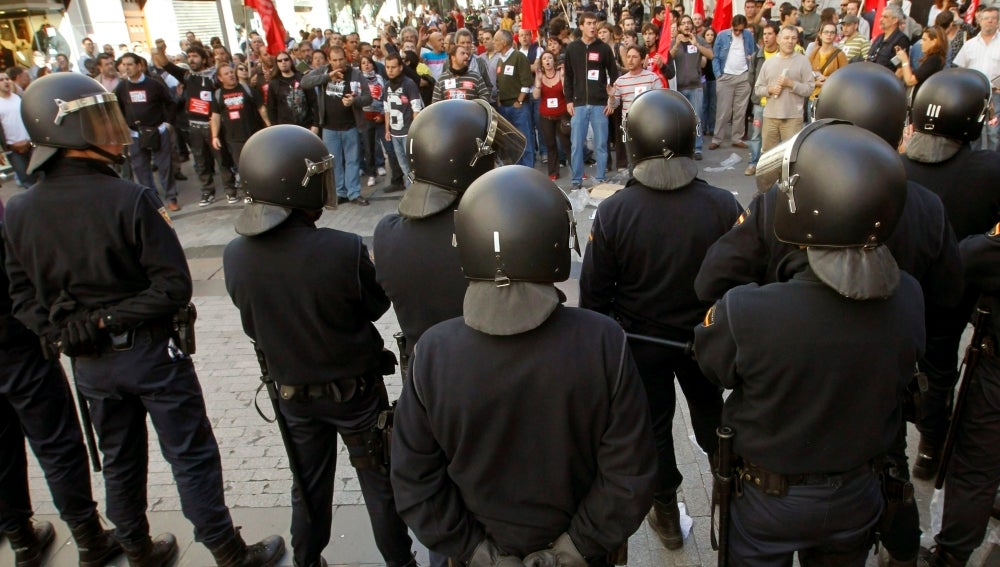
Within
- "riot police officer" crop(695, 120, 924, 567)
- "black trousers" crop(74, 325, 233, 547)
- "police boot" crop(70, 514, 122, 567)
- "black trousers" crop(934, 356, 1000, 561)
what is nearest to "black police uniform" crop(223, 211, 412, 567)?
"black trousers" crop(74, 325, 233, 547)

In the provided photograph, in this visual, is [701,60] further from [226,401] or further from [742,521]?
[742,521]

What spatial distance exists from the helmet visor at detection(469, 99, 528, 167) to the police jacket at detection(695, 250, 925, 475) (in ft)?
3.91

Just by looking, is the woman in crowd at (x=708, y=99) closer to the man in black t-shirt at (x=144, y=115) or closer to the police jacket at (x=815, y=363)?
the man in black t-shirt at (x=144, y=115)

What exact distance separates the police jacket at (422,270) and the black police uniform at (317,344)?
6.5 inches

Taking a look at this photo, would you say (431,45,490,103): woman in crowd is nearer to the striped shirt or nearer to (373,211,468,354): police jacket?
the striped shirt

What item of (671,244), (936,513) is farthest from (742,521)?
(936,513)

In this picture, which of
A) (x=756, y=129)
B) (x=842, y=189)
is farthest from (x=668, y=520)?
(x=756, y=129)

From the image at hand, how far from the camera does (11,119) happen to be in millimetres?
10078

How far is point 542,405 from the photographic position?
1876 mm

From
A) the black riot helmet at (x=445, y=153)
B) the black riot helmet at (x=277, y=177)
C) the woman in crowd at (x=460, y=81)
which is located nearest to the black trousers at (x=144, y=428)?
the black riot helmet at (x=277, y=177)

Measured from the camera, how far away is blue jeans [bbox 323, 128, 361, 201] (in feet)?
31.4

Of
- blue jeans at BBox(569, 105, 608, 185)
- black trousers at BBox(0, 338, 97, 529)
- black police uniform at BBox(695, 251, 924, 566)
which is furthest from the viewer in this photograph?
blue jeans at BBox(569, 105, 608, 185)

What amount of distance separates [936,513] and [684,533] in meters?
1.27

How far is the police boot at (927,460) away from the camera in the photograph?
12.0ft
